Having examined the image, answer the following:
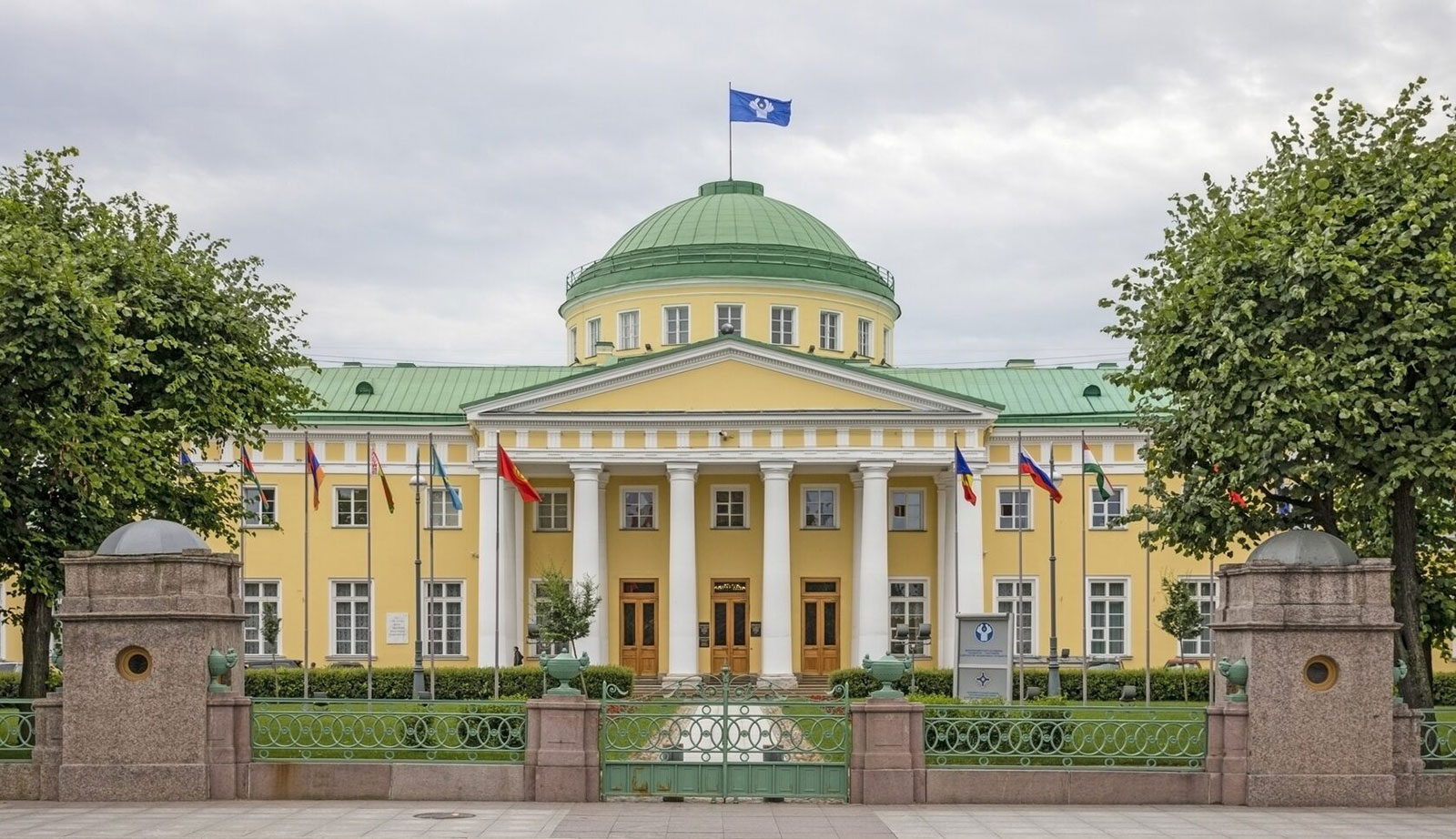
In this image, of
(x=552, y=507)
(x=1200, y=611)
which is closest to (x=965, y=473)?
(x=1200, y=611)

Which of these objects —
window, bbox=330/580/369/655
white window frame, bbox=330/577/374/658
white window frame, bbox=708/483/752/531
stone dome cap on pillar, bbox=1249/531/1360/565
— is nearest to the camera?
stone dome cap on pillar, bbox=1249/531/1360/565

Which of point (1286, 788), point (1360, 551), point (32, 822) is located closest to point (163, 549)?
point (32, 822)

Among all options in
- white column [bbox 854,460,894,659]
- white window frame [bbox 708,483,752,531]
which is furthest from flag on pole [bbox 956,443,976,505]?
white window frame [bbox 708,483,752,531]

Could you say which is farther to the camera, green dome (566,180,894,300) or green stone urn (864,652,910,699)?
green dome (566,180,894,300)

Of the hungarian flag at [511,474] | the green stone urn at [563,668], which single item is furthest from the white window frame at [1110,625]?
the green stone urn at [563,668]

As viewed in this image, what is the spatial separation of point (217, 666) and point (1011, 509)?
3425 centimetres

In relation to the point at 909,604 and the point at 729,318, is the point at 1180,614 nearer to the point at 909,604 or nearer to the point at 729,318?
the point at 909,604

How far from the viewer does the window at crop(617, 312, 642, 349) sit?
5441cm

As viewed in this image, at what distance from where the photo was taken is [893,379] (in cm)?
4625

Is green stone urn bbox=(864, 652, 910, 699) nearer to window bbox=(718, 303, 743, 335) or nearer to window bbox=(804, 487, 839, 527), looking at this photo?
window bbox=(804, 487, 839, 527)

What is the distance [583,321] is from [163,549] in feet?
123

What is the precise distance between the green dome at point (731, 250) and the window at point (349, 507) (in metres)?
11.3

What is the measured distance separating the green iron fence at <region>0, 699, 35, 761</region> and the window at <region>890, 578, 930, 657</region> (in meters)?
31.8

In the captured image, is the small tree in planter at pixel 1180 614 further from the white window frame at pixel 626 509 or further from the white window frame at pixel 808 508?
the white window frame at pixel 626 509
